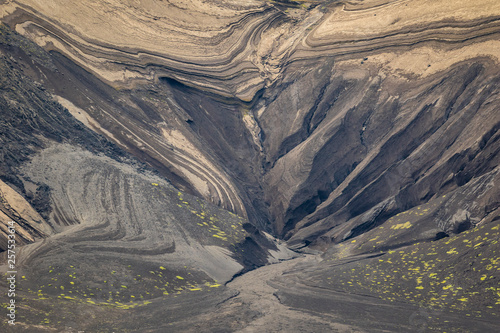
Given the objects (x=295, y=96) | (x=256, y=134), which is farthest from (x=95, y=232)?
(x=295, y=96)

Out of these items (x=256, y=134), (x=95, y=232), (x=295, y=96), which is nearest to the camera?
(x=95, y=232)

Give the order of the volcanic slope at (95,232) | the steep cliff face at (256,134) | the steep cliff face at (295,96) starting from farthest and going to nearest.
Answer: the steep cliff face at (295,96), the steep cliff face at (256,134), the volcanic slope at (95,232)

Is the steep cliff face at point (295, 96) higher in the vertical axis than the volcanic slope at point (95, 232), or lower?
higher

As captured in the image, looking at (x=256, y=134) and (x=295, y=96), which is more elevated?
(x=295, y=96)

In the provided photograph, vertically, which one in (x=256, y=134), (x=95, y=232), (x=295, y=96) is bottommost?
(x=95, y=232)

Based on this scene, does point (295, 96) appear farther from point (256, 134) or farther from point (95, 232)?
point (95, 232)

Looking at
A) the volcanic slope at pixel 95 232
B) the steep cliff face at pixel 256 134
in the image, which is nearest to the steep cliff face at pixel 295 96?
the steep cliff face at pixel 256 134

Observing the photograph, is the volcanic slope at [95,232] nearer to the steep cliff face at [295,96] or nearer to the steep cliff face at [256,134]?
the steep cliff face at [256,134]

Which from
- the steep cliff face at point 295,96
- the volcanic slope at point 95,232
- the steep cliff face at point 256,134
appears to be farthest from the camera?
the steep cliff face at point 295,96

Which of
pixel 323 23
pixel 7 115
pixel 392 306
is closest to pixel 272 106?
pixel 323 23
